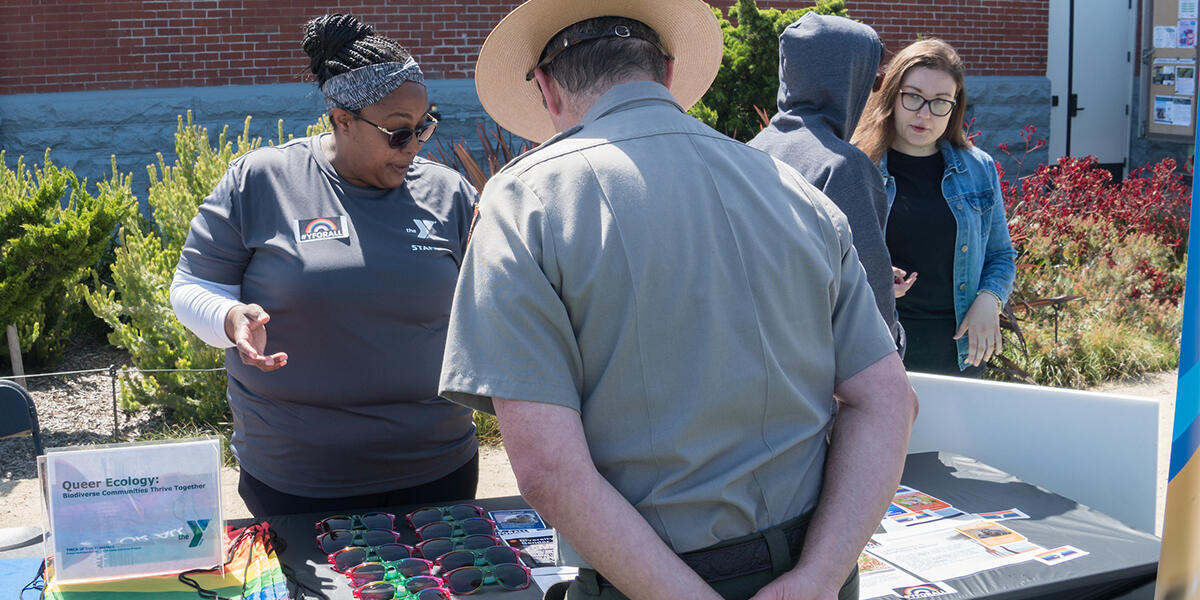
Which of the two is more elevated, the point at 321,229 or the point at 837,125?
the point at 837,125

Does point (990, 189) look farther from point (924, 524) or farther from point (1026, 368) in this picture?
point (1026, 368)

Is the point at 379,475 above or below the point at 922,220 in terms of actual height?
below

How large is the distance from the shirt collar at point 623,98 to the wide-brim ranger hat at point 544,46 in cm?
14

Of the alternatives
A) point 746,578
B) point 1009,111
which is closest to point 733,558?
point 746,578

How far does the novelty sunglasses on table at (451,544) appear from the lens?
2.15 metres

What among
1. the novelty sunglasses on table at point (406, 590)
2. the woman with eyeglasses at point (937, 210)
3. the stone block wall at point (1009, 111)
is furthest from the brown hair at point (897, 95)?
Answer: the stone block wall at point (1009, 111)

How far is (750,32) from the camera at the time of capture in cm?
796

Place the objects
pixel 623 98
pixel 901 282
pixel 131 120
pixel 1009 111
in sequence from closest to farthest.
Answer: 1. pixel 623 98
2. pixel 901 282
3. pixel 131 120
4. pixel 1009 111

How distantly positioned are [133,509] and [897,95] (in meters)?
2.61

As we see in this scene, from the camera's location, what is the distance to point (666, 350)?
4.63 ft

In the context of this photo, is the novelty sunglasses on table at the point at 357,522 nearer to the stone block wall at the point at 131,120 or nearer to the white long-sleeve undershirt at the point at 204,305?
the white long-sleeve undershirt at the point at 204,305

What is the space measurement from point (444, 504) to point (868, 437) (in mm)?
1217

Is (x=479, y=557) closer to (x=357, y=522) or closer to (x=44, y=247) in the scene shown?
(x=357, y=522)

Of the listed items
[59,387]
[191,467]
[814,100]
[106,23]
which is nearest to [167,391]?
[59,387]
